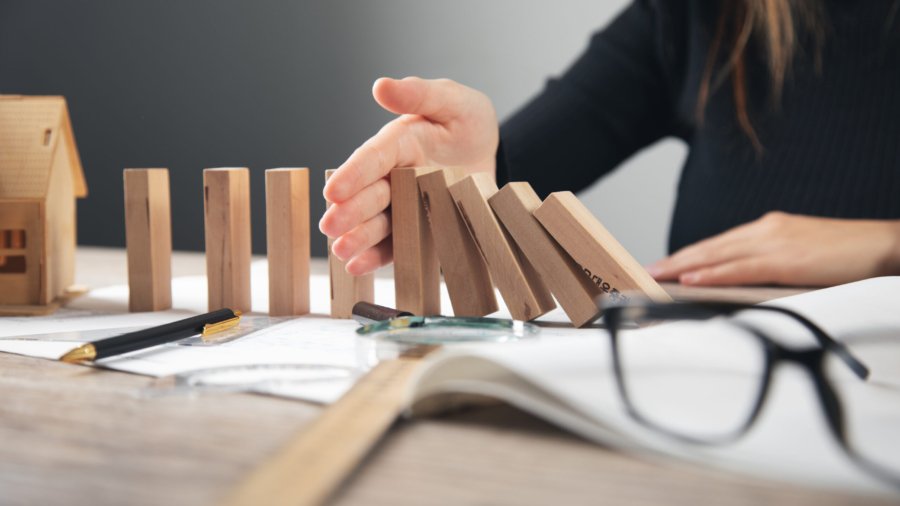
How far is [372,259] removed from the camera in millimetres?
724

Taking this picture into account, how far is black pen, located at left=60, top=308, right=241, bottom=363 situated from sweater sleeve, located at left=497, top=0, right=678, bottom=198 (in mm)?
877

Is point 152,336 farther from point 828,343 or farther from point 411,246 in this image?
point 828,343

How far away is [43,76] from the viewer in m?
2.93

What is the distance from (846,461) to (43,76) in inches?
126

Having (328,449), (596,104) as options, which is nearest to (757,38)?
(596,104)

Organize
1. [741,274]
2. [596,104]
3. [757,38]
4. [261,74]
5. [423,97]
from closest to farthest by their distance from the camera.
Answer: [423,97]
[741,274]
[757,38]
[596,104]
[261,74]

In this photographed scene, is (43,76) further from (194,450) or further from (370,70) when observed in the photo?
(194,450)

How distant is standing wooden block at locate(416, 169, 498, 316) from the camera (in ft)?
2.19

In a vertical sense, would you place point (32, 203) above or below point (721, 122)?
below

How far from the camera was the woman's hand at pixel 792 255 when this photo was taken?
3.17 ft

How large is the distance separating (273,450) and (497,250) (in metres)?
0.34

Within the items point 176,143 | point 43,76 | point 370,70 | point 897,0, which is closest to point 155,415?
point 897,0

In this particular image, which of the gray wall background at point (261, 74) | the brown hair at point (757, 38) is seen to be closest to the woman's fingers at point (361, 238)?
the brown hair at point (757, 38)

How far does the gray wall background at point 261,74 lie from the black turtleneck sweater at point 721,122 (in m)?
0.98
